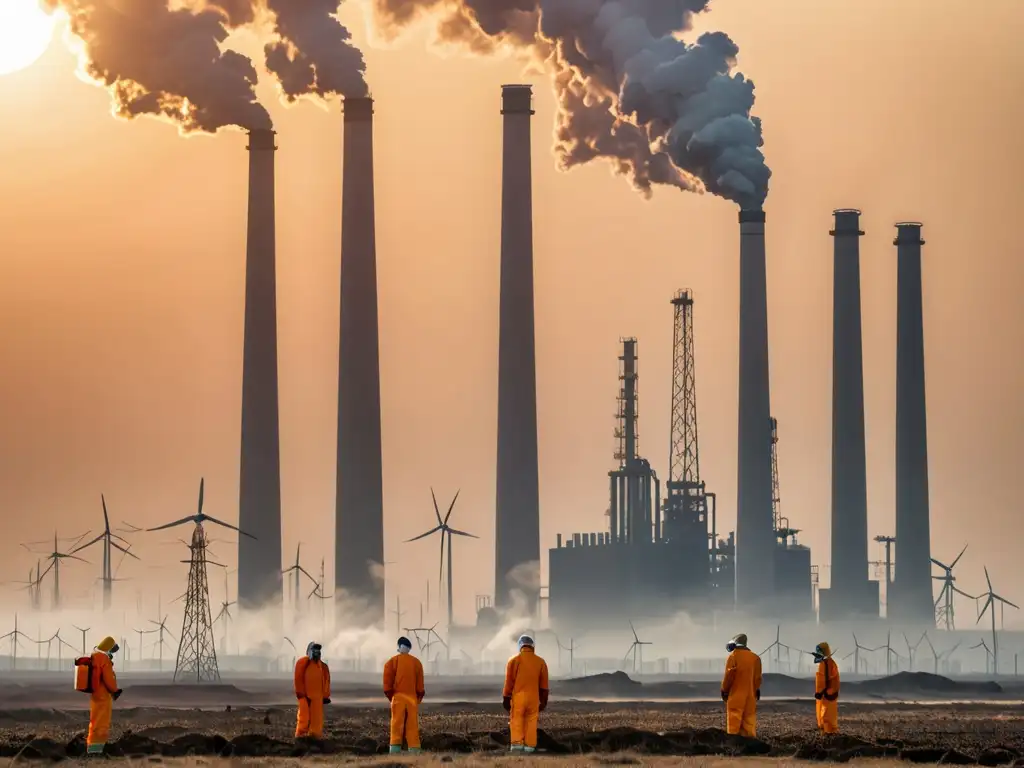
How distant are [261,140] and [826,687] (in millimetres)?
88707

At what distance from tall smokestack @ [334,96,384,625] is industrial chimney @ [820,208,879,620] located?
31531mm

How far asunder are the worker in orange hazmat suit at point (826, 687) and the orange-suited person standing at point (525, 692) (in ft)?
16.4

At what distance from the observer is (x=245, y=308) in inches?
5017

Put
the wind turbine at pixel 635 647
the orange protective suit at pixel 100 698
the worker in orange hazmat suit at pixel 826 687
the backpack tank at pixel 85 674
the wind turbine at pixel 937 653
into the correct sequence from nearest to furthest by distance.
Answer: the backpack tank at pixel 85 674 → the orange protective suit at pixel 100 698 → the worker in orange hazmat suit at pixel 826 687 → the wind turbine at pixel 635 647 → the wind turbine at pixel 937 653

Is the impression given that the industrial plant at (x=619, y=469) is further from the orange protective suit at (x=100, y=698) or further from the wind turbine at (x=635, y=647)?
the orange protective suit at (x=100, y=698)

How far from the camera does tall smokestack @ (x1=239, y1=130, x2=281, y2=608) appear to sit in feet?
417

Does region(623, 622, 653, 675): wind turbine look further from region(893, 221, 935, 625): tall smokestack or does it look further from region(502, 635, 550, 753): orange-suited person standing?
region(502, 635, 550, 753): orange-suited person standing

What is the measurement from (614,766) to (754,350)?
3820 inches

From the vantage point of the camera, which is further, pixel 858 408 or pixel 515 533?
pixel 858 408

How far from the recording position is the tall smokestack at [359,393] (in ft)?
397

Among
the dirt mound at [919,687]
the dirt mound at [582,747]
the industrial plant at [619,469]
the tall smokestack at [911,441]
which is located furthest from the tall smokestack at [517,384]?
the dirt mound at [582,747]

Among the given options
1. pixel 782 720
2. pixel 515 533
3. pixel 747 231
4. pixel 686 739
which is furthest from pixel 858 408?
pixel 686 739

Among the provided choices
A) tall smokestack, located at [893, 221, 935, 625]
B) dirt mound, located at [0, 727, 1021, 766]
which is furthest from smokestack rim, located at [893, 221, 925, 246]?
dirt mound, located at [0, 727, 1021, 766]

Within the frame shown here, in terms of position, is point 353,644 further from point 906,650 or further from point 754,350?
point 906,650
